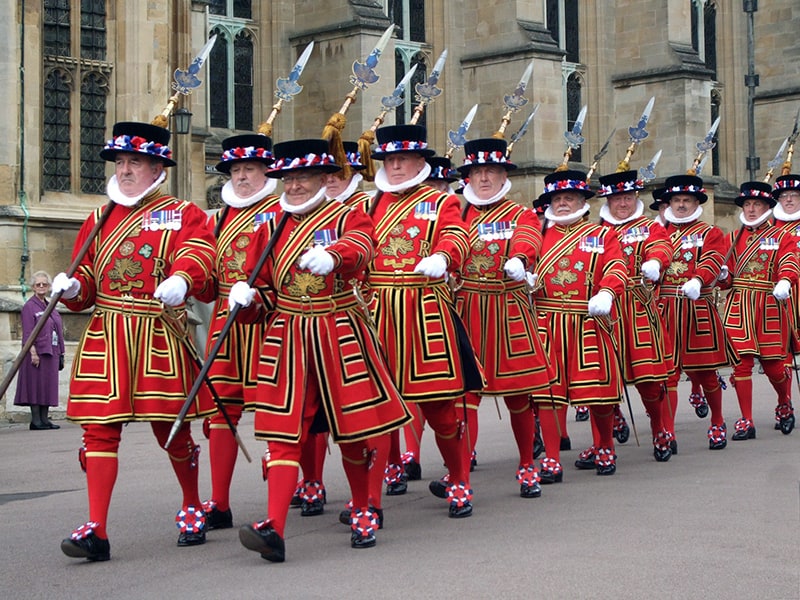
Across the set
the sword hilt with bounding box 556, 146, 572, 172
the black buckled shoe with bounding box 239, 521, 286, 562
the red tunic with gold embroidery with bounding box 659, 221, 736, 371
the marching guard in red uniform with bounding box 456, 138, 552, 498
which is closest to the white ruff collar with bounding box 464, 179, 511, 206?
the marching guard in red uniform with bounding box 456, 138, 552, 498

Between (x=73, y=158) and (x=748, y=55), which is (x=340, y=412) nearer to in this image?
(x=73, y=158)

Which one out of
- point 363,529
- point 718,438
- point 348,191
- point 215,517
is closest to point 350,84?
point 718,438

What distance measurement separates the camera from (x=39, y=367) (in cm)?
1616

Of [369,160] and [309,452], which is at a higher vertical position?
[369,160]

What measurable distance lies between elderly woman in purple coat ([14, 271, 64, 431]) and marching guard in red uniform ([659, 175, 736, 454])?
257 inches

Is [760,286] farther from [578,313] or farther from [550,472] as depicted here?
[550,472]

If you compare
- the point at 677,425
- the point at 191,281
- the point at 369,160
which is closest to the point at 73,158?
the point at 677,425

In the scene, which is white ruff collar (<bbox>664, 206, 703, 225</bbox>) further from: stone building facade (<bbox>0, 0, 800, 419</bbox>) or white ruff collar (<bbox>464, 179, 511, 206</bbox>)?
stone building facade (<bbox>0, 0, 800, 419</bbox>)

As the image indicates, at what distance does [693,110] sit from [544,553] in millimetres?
25932

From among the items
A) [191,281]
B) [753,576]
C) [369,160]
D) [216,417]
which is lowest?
[753,576]

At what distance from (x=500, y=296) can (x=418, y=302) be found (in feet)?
4.25

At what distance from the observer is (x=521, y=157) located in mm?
29609

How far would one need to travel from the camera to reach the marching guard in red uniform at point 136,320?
7.85 metres

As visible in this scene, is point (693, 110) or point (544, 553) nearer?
point (544, 553)
